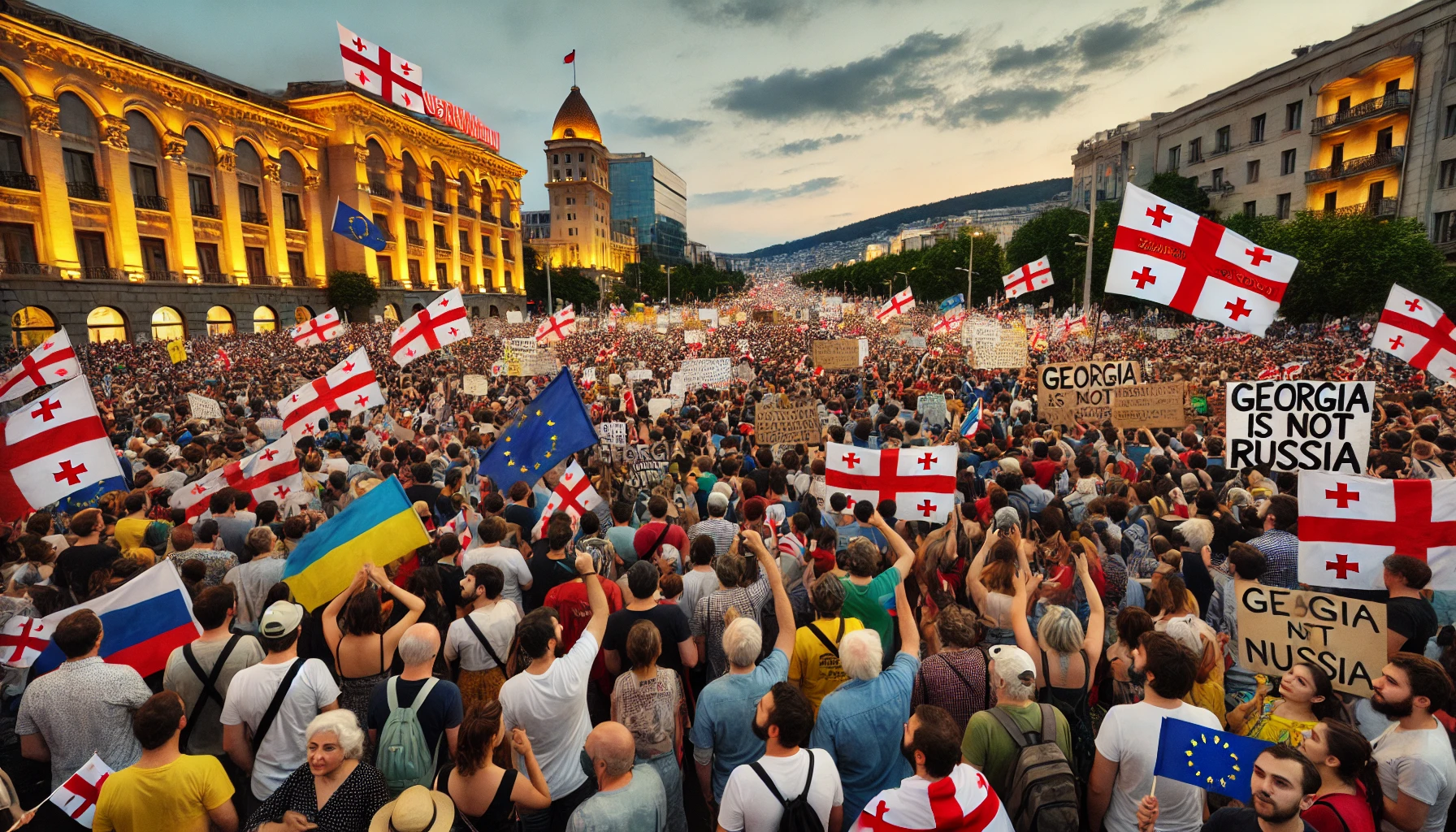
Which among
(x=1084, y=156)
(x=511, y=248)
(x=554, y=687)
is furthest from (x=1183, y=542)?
(x=511, y=248)

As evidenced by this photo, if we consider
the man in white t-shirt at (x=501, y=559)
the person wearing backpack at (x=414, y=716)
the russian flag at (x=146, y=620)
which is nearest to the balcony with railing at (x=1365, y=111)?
the man in white t-shirt at (x=501, y=559)

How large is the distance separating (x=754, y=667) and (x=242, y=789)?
124 inches

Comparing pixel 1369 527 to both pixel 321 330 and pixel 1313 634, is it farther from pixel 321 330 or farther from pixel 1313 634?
pixel 321 330

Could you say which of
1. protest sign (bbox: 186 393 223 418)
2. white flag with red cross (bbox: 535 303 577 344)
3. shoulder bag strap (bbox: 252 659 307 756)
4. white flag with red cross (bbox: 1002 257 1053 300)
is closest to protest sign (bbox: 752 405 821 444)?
shoulder bag strap (bbox: 252 659 307 756)

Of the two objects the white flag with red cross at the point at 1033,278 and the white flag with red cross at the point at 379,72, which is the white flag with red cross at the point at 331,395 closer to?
the white flag with red cross at the point at 379,72

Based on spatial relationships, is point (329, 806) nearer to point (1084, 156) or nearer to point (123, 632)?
point (123, 632)

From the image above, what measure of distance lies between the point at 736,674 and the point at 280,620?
235 centimetres

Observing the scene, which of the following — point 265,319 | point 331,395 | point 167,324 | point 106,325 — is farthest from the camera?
point 265,319

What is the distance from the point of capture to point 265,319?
45.5 metres

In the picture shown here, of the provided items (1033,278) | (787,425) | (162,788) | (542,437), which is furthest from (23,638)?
(1033,278)

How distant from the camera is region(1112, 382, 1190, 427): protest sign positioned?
9031 millimetres

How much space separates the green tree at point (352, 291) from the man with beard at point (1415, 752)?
55.9 metres

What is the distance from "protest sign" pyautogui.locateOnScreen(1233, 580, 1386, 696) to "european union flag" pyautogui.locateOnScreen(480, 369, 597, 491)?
223 inches

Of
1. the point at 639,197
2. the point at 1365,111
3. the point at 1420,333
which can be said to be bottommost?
the point at 1420,333
